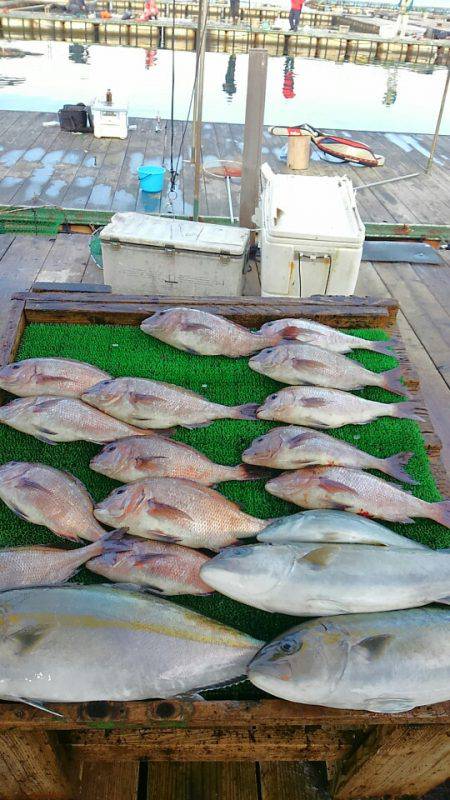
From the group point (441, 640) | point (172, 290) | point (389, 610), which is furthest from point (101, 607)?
point (172, 290)

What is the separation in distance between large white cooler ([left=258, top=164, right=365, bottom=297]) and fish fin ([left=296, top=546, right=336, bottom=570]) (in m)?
2.78

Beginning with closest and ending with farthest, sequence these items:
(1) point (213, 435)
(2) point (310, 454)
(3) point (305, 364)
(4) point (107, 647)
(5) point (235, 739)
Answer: (4) point (107, 647) < (5) point (235, 739) < (2) point (310, 454) < (1) point (213, 435) < (3) point (305, 364)

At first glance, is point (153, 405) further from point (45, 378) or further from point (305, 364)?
point (305, 364)

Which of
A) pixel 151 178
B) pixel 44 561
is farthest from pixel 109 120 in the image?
pixel 44 561

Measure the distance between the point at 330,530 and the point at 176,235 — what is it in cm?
309

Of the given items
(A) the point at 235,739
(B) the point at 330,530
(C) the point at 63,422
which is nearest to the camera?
(A) the point at 235,739

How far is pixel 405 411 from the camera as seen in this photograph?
9.38ft

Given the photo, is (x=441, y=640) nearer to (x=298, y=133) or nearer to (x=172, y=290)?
(x=172, y=290)

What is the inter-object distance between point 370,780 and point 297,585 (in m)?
0.99

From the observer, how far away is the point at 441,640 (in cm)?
171

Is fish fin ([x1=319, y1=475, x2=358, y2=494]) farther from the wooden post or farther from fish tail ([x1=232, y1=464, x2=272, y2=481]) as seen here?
the wooden post

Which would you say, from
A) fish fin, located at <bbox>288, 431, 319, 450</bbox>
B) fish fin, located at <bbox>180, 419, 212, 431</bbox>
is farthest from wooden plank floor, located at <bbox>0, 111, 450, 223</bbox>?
fish fin, located at <bbox>288, 431, 319, 450</bbox>

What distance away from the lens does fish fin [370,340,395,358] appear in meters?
3.29

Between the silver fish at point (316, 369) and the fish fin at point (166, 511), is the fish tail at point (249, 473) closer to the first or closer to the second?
the fish fin at point (166, 511)
